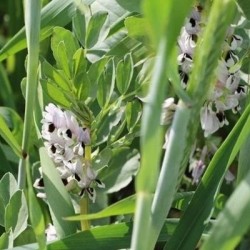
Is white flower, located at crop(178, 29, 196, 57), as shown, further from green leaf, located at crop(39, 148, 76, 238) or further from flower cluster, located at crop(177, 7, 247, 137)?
green leaf, located at crop(39, 148, 76, 238)

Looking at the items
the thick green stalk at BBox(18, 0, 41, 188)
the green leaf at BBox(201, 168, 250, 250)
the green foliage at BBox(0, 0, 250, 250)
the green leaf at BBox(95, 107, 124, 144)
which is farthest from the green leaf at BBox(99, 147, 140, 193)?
the green leaf at BBox(201, 168, 250, 250)

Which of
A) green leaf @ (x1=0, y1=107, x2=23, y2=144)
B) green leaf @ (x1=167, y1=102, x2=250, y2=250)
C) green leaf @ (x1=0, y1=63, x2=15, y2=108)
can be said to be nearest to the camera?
green leaf @ (x1=167, y1=102, x2=250, y2=250)

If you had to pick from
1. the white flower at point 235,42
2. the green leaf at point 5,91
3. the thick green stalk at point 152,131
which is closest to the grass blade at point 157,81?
the thick green stalk at point 152,131

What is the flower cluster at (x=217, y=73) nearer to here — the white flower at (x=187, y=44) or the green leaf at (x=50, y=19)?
the white flower at (x=187, y=44)

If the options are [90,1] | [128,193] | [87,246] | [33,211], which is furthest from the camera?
[128,193]

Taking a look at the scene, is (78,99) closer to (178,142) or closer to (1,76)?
(178,142)

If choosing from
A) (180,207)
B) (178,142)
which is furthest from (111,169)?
(178,142)
